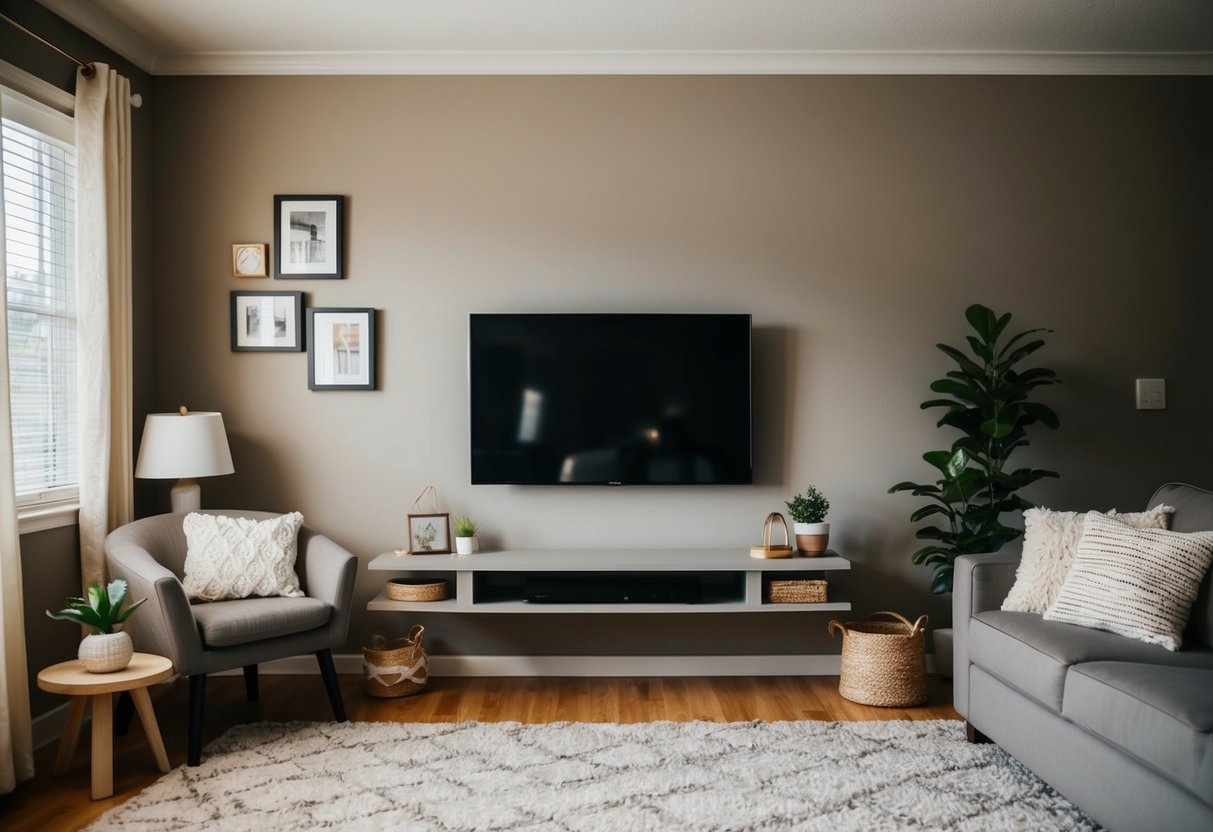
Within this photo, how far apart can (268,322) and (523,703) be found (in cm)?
196

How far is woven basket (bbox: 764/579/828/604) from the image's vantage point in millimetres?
3479

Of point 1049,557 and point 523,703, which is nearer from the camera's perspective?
point 1049,557

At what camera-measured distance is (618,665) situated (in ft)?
12.4

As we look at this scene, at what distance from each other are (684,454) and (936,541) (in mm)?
1205

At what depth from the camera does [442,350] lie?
12.5ft

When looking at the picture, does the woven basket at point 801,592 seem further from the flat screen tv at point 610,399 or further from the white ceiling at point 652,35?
the white ceiling at point 652,35

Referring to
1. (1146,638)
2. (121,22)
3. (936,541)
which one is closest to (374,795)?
(1146,638)

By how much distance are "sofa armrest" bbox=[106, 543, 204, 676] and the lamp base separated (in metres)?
0.55

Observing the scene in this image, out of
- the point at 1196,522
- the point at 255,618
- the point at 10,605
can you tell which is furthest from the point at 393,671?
the point at 1196,522

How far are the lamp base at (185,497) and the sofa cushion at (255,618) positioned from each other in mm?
509

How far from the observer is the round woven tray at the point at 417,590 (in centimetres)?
349

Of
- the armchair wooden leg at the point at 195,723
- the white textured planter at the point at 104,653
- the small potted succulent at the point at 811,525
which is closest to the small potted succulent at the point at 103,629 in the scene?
the white textured planter at the point at 104,653

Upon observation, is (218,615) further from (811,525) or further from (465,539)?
(811,525)

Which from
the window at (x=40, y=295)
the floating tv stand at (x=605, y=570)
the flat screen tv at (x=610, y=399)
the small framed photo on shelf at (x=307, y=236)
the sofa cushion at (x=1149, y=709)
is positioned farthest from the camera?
the small framed photo on shelf at (x=307, y=236)
